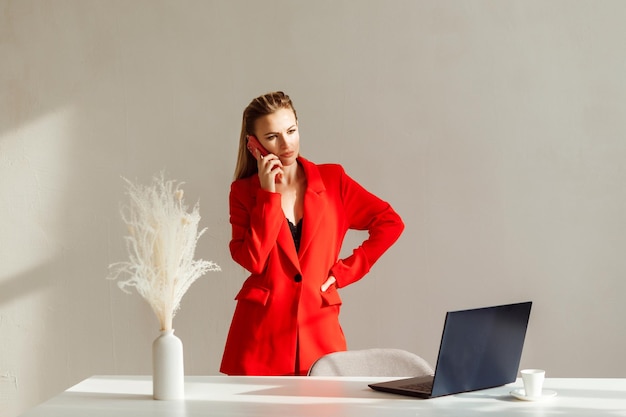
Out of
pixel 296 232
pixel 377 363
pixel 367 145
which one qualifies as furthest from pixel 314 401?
pixel 367 145

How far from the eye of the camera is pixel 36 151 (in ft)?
14.0

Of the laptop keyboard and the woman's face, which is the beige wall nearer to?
the woman's face

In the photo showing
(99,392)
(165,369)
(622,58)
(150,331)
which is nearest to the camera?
(165,369)

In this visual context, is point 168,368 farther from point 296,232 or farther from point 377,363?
point 296,232

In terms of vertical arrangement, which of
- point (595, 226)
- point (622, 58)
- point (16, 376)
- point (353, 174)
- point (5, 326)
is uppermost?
point (622, 58)

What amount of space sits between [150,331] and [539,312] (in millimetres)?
1920

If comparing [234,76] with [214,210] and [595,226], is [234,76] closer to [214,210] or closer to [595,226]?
[214,210]

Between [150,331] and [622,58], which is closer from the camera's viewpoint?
[622,58]

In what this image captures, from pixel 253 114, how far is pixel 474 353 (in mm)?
1387

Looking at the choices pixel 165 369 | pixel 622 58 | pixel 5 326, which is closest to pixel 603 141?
pixel 622 58

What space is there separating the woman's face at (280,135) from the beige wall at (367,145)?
100 cm

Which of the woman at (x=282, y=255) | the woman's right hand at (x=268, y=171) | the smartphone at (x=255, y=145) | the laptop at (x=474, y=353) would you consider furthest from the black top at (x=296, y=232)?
the laptop at (x=474, y=353)

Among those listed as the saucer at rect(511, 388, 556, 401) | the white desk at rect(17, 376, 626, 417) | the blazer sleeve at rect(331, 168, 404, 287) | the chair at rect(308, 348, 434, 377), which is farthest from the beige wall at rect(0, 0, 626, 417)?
the saucer at rect(511, 388, 556, 401)

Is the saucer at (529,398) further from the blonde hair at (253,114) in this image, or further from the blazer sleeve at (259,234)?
the blonde hair at (253,114)
